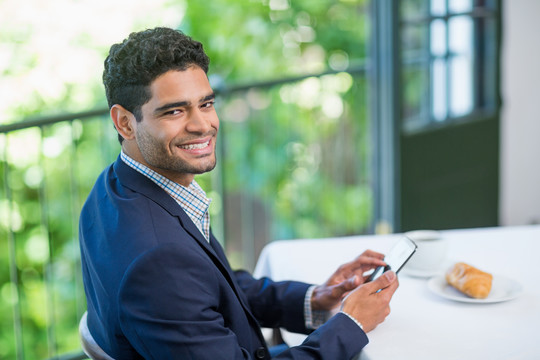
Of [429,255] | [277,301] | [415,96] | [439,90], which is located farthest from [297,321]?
[439,90]

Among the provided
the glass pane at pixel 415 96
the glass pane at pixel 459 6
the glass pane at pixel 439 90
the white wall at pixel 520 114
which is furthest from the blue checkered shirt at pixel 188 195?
the white wall at pixel 520 114

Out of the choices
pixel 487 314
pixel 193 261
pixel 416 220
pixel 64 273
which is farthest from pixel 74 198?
pixel 64 273

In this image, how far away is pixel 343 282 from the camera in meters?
1.43

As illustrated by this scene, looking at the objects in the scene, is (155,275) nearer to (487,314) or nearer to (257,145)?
(487,314)

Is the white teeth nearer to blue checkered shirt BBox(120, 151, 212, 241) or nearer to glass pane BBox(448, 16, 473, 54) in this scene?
blue checkered shirt BBox(120, 151, 212, 241)

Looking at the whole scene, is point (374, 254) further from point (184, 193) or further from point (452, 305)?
point (184, 193)

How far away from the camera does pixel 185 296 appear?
1078mm

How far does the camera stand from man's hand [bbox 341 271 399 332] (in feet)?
4.06

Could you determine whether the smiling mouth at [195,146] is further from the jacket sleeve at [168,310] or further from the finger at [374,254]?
the finger at [374,254]

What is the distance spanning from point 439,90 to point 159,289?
2.84 metres

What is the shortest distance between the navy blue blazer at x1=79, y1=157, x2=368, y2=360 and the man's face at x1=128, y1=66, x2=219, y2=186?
0.18ft

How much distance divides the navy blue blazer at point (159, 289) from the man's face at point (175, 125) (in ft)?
0.18

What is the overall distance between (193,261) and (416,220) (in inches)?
102

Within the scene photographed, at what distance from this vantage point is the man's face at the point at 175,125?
1.22m
